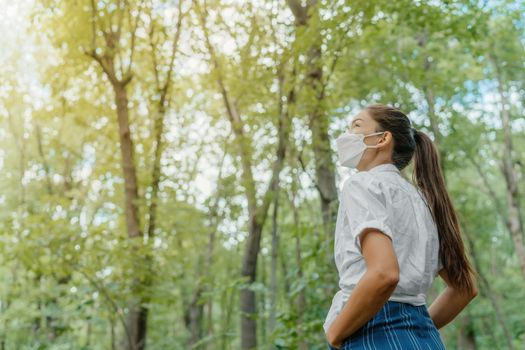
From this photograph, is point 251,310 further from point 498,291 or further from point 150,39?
point 498,291

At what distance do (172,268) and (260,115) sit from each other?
2.39 meters

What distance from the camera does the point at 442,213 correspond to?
2.05 metres

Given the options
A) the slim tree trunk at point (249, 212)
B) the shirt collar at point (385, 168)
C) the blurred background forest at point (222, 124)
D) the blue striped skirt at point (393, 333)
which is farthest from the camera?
the slim tree trunk at point (249, 212)

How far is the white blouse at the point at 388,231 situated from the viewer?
5.89 ft

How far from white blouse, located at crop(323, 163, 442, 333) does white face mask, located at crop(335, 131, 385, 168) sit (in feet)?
0.64

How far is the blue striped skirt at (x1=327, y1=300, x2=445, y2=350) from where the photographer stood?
69.5 inches

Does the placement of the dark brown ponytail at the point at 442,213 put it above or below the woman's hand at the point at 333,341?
above

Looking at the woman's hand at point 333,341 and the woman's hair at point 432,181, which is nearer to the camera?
the woman's hand at point 333,341

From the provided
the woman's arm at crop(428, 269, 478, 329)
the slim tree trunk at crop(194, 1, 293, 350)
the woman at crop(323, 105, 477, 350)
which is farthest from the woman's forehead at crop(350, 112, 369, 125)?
the slim tree trunk at crop(194, 1, 293, 350)

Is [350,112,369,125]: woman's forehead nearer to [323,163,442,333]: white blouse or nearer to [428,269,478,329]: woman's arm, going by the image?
[323,163,442,333]: white blouse

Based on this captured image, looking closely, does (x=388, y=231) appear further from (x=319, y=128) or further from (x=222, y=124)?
(x=222, y=124)

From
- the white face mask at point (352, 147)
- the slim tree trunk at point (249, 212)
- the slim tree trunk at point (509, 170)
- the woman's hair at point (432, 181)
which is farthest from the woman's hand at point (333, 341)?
the slim tree trunk at point (509, 170)

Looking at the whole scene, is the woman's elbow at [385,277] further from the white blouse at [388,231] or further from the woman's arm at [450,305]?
the woman's arm at [450,305]

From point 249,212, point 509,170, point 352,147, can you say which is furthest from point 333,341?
point 509,170
